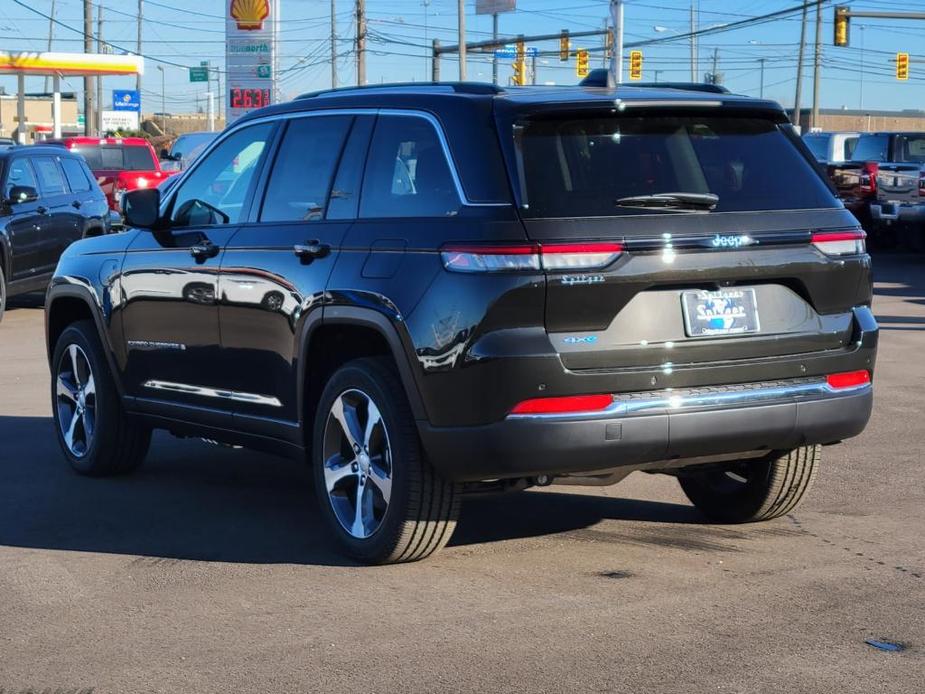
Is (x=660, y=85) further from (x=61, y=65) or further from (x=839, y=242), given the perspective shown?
(x=61, y=65)

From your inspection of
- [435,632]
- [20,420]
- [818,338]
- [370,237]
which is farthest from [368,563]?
[20,420]

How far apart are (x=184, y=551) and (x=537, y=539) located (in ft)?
4.83

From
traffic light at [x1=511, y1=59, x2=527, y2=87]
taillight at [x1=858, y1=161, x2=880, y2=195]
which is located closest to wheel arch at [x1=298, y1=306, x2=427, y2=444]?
taillight at [x1=858, y1=161, x2=880, y2=195]

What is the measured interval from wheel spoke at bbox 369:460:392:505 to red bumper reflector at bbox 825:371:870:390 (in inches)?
67.5

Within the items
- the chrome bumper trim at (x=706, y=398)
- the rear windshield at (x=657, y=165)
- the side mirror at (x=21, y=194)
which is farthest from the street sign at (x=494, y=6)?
the chrome bumper trim at (x=706, y=398)

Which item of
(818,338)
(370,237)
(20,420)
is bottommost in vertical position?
(20,420)

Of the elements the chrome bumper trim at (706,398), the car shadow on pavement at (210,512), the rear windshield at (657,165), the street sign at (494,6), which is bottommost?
the car shadow on pavement at (210,512)

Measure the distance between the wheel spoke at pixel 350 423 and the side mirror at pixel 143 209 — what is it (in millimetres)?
1887

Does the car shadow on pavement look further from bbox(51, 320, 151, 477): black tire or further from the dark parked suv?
the dark parked suv

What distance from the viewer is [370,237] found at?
18.9 feet

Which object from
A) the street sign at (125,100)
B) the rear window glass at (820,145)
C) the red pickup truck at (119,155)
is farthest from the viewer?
the street sign at (125,100)

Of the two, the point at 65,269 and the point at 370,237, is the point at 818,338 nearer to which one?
the point at 370,237

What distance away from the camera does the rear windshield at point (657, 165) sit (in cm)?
536

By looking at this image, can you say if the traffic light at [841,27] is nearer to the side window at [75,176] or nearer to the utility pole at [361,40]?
the utility pole at [361,40]
